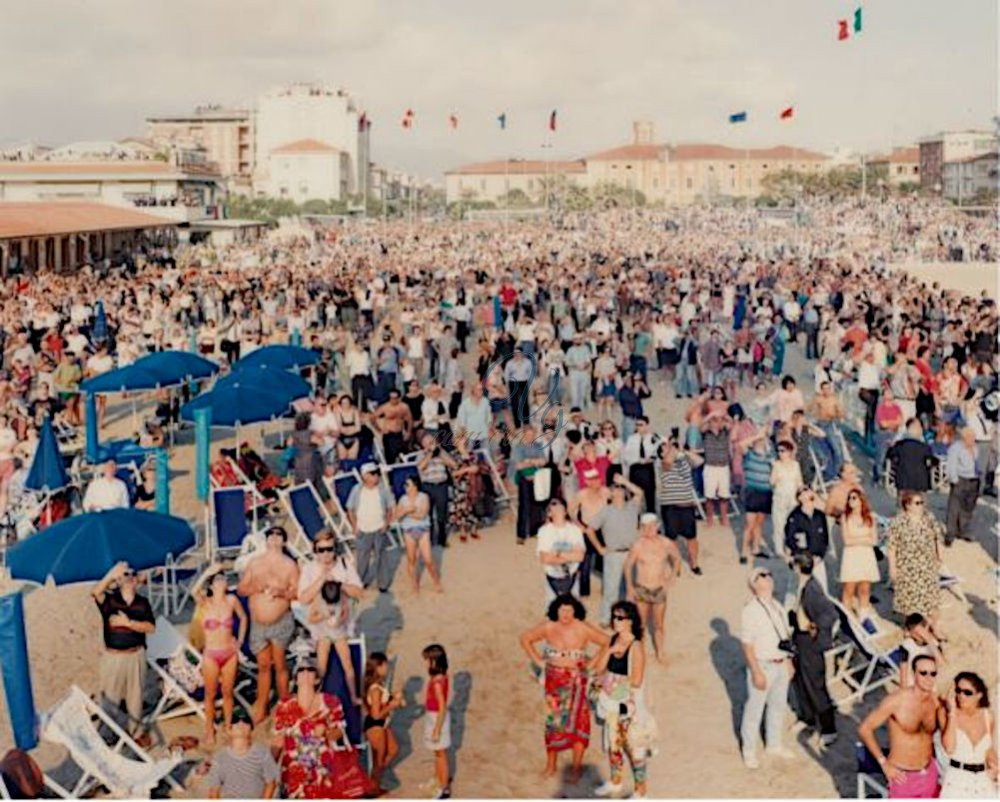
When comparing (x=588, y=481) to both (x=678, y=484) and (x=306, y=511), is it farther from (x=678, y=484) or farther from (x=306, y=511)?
(x=306, y=511)

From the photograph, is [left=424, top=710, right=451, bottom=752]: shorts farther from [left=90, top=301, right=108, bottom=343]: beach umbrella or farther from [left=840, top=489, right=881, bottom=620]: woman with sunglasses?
[left=90, top=301, right=108, bottom=343]: beach umbrella

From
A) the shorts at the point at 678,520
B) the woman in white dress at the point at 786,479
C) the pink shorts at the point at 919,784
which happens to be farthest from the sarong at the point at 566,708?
the woman in white dress at the point at 786,479

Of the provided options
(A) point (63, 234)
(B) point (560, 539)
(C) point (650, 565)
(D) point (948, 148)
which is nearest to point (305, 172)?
(D) point (948, 148)

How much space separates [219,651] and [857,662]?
4012 millimetres

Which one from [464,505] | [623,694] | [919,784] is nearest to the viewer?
[919,784]

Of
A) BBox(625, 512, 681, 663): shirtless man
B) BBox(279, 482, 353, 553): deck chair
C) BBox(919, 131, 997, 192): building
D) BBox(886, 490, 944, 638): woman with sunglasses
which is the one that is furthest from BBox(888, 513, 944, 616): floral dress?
BBox(919, 131, 997, 192): building

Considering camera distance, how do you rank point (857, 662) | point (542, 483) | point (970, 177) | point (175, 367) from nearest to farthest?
point (857, 662), point (542, 483), point (175, 367), point (970, 177)

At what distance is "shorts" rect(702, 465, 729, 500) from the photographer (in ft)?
33.1

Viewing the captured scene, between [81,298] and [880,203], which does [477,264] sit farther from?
[880,203]

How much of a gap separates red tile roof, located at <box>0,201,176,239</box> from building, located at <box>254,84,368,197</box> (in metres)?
83.0

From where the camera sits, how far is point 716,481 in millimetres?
10141

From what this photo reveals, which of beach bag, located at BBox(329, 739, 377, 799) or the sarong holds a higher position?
the sarong

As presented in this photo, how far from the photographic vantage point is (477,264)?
35.1 metres

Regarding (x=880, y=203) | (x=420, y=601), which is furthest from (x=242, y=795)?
(x=880, y=203)
